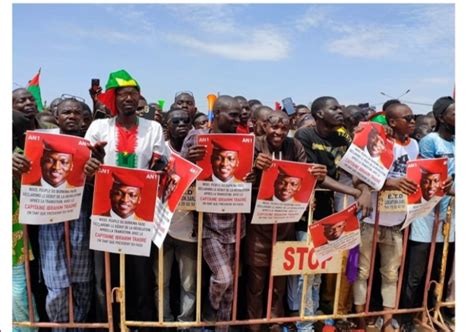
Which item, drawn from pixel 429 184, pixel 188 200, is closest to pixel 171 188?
pixel 188 200

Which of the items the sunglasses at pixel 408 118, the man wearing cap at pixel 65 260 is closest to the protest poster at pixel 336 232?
the sunglasses at pixel 408 118

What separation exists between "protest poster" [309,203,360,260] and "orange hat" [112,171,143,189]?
5.02 ft

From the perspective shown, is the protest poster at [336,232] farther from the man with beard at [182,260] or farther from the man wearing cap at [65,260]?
the man wearing cap at [65,260]

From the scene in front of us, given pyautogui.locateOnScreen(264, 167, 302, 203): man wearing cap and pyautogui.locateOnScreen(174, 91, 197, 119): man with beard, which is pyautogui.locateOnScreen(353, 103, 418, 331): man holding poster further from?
pyautogui.locateOnScreen(174, 91, 197, 119): man with beard

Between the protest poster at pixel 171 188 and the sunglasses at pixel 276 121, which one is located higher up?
the sunglasses at pixel 276 121

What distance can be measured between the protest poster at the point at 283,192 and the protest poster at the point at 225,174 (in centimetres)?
13

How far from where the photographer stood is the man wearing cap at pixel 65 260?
11.5 feet

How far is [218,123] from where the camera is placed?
372 cm

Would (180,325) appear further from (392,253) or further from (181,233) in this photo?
(392,253)

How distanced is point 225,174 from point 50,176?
1.37 meters

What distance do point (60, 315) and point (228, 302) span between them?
1429mm

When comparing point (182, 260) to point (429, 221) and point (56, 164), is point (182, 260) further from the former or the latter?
point (429, 221)

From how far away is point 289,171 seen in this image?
3566mm

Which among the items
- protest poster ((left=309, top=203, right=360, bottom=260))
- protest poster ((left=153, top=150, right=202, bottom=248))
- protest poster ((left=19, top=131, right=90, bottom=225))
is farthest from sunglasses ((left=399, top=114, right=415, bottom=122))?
protest poster ((left=19, top=131, right=90, bottom=225))
